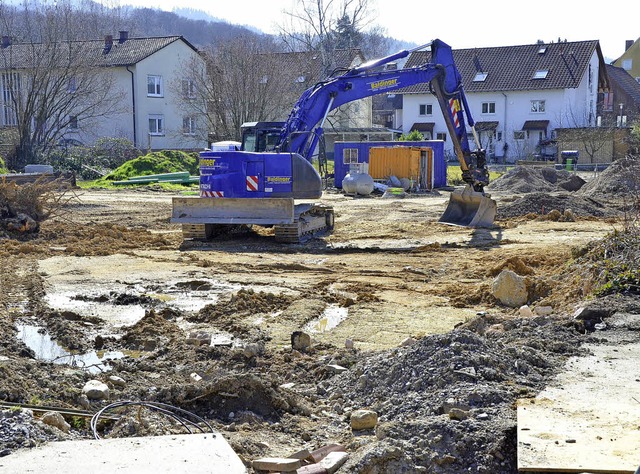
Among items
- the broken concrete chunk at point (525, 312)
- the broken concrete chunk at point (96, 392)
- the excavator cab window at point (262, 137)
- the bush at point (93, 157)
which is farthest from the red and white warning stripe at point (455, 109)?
the bush at point (93, 157)

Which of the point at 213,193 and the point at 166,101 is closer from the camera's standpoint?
the point at 213,193

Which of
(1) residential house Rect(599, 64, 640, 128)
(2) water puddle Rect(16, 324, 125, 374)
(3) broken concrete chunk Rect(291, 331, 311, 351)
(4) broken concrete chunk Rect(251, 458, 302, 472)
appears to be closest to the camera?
(4) broken concrete chunk Rect(251, 458, 302, 472)

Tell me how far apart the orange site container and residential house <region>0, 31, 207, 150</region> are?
1788cm

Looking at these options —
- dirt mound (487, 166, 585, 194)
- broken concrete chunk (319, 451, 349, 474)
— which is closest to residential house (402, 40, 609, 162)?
dirt mound (487, 166, 585, 194)

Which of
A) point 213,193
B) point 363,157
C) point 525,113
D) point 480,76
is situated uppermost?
point 480,76

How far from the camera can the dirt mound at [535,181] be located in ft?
109

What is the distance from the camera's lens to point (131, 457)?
517 centimetres

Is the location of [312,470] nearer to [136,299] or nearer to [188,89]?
[136,299]

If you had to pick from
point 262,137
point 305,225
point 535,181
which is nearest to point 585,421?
point 305,225

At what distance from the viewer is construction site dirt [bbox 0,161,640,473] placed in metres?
6.20

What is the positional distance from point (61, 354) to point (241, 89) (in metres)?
34.2

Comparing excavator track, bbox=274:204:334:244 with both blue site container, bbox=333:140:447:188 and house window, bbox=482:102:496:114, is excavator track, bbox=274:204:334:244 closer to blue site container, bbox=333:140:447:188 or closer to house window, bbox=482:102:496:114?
blue site container, bbox=333:140:447:188

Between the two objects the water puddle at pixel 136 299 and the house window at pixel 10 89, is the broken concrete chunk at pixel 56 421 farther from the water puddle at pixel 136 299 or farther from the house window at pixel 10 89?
the house window at pixel 10 89

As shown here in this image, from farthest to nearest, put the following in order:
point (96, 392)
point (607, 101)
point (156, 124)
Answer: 1. point (607, 101)
2. point (156, 124)
3. point (96, 392)
